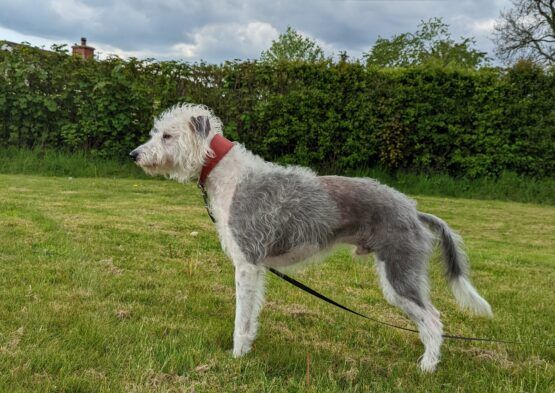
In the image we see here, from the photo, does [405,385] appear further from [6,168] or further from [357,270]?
[6,168]

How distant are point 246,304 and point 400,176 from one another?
11853mm

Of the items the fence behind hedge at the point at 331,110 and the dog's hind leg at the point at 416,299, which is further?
the fence behind hedge at the point at 331,110

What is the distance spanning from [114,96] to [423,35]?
36.7 meters

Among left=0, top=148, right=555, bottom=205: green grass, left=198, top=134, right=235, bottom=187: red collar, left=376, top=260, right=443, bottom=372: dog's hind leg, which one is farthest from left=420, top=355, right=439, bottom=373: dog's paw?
left=0, top=148, right=555, bottom=205: green grass

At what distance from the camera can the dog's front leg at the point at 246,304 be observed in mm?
3844

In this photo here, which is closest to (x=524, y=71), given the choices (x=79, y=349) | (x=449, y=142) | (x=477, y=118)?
(x=477, y=118)

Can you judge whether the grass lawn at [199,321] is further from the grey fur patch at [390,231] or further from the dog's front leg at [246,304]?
the grey fur patch at [390,231]

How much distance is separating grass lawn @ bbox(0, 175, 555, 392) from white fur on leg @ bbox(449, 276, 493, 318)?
0.39 meters

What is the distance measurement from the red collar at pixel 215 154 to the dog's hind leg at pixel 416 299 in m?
1.58

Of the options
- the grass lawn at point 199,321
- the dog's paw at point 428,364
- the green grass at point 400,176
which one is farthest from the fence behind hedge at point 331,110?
the dog's paw at point 428,364

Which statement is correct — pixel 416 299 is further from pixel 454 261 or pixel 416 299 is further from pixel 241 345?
pixel 241 345

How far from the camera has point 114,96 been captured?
1391cm

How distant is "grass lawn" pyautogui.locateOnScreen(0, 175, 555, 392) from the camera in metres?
3.33

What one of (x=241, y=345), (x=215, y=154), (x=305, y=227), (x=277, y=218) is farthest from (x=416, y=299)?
(x=215, y=154)
